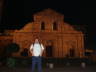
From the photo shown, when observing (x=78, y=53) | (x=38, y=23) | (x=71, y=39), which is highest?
(x=38, y=23)

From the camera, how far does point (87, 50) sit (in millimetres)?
45000

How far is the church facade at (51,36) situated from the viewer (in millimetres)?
39500

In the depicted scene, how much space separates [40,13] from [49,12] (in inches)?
64.8

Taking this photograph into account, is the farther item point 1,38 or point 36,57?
point 1,38

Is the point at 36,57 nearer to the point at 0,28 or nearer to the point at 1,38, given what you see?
the point at 1,38

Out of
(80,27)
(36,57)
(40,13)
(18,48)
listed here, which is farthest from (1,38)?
(36,57)

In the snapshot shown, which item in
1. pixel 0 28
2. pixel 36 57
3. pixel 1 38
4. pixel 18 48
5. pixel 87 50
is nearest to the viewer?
pixel 36 57

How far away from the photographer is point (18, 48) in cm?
3809

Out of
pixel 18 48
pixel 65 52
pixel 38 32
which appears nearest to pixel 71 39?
pixel 65 52

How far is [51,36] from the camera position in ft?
130

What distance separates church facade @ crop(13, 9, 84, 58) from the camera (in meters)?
39.5

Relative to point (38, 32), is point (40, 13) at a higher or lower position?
higher

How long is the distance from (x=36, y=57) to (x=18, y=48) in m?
25.8

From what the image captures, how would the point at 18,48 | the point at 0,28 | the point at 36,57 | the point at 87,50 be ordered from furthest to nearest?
the point at 0,28 < the point at 87,50 < the point at 18,48 < the point at 36,57
